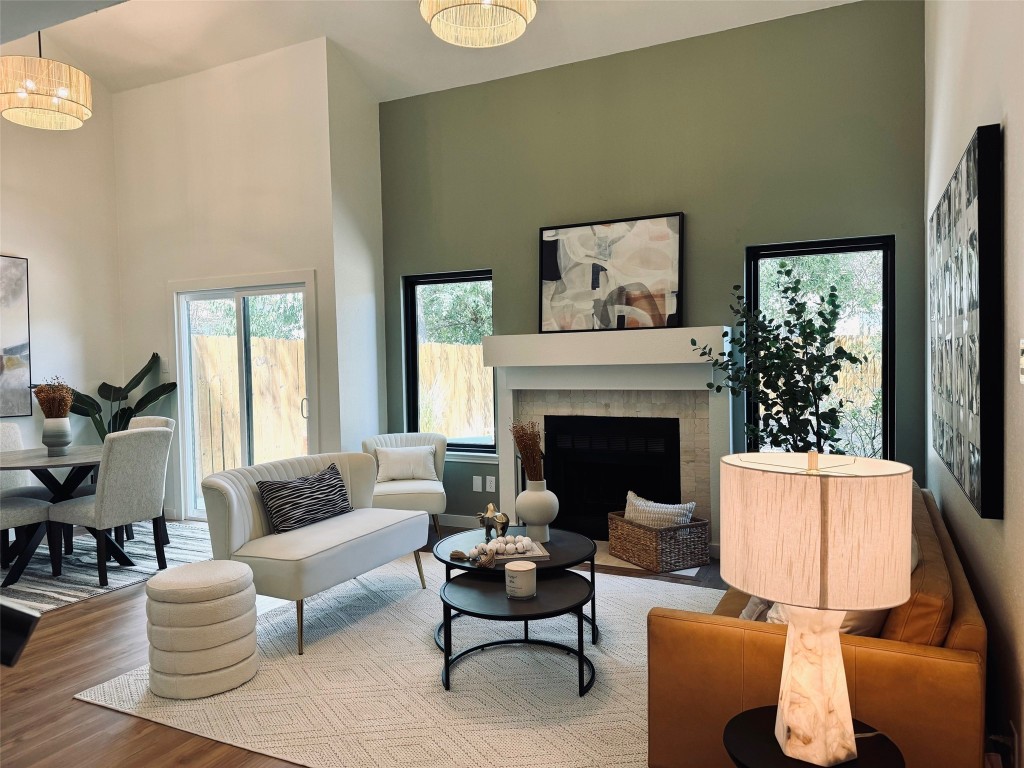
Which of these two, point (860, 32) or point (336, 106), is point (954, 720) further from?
point (336, 106)

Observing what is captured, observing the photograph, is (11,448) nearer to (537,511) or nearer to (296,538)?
(296,538)

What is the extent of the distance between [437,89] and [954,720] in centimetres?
529

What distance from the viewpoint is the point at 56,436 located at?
4.57 metres

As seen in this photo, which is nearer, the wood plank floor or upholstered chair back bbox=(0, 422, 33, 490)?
the wood plank floor

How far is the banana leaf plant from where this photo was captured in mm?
5827

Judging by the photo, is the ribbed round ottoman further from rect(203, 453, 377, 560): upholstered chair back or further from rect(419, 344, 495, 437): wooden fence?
rect(419, 344, 495, 437): wooden fence

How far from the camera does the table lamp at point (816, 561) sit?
54.0 inches

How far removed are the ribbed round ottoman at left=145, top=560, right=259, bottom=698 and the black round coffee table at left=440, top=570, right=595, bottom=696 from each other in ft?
2.78

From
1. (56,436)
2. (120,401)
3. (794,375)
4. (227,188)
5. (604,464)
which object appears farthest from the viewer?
(120,401)

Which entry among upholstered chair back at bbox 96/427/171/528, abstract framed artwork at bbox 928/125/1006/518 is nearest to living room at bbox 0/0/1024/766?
upholstered chair back at bbox 96/427/171/528

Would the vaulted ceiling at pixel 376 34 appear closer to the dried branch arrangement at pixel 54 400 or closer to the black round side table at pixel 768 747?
the dried branch arrangement at pixel 54 400

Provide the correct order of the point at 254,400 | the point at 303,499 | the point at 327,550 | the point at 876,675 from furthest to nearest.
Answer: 1. the point at 254,400
2. the point at 303,499
3. the point at 327,550
4. the point at 876,675

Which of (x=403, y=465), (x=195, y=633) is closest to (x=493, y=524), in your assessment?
(x=195, y=633)

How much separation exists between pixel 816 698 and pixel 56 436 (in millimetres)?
4729
